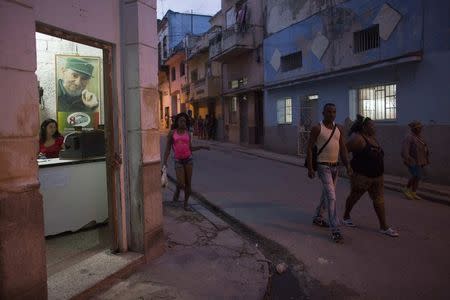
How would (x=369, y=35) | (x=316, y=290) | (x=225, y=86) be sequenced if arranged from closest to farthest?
(x=316, y=290), (x=369, y=35), (x=225, y=86)

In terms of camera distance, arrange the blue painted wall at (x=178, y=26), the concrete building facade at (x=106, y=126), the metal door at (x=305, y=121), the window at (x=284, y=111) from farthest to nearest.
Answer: the blue painted wall at (x=178, y=26) → the window at (x=284, y=111) → the metal door at (x=305, y=121) → the concrete building facade at (x=106, y=126)

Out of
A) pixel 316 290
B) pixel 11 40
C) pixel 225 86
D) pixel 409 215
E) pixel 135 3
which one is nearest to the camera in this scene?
pixel 11 40

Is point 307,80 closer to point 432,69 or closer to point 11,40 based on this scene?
point 432,69

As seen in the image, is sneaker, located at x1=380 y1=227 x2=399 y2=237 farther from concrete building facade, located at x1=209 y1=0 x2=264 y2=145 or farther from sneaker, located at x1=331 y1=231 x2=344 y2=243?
concrete building facade, located at x1=209 y1=0 x2=264 y2=145

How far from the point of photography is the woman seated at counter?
6457mm

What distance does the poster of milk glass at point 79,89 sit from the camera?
6.62m

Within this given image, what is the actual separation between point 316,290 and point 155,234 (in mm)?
1981

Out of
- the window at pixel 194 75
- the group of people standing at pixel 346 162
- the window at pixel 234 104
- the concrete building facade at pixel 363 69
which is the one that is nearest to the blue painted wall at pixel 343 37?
the concrete building facade at pixel 363 69

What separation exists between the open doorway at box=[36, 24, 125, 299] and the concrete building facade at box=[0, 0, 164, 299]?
5cm

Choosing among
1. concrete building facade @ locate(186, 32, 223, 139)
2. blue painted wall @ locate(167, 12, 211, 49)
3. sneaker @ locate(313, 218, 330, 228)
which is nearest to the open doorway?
sneaker @ locate(313, 218, 330, 228)

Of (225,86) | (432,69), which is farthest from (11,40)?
(225,86)

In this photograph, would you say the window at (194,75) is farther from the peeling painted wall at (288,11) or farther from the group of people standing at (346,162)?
the group of people standing at (346,162)

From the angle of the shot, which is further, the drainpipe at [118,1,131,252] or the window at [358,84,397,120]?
the window at [358,84,397,120]

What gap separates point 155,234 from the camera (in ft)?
16.6
